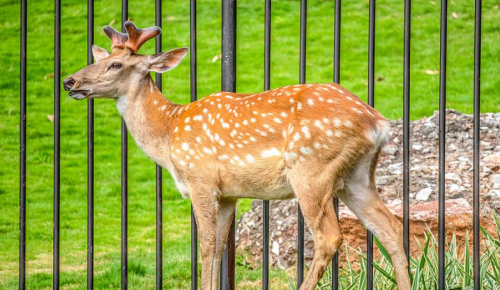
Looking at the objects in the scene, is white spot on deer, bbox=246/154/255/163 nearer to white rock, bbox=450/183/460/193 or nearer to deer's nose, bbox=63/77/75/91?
deer's nose, bbox=63/77/75/91

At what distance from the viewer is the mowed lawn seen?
8.68 m

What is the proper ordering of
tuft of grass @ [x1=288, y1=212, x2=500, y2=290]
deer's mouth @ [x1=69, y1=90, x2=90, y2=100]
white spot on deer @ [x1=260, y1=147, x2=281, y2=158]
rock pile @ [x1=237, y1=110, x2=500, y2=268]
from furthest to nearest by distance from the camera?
rock pile @ [x1=237, y1=110, x2=500, y2=268] < tuft of grass @ [x1=288, y1=212, x2=500, y2=290] < deer's mouth @ [x1=69, y1=90, x2=90, y2=100] < white spot on deer @ [x1=260, y1=147, x2=281, y2=158]

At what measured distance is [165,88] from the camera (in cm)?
1202

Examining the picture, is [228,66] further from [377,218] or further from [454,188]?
[454,188]

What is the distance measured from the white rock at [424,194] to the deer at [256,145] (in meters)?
2.59

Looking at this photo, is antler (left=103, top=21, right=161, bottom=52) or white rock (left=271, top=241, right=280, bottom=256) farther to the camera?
white rock (left=271, top=241, right=280, bottom=256)

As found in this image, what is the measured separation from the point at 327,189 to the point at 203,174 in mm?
657

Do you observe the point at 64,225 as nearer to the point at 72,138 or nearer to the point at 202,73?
the point at 72,138

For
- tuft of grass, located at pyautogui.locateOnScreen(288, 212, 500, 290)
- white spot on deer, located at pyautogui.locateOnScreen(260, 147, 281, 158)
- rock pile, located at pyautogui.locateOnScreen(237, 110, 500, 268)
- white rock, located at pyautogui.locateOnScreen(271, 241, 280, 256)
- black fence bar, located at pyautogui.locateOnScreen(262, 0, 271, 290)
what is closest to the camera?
white spot on deer, located at pyautogui.locateOnScreen(260, 147, 281, 158)

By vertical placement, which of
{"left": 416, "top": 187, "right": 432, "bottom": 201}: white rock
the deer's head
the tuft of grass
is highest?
the deer's head

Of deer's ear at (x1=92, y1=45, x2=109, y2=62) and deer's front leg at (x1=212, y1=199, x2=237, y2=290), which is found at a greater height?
deer's ear at (x1=92, y1=45, x2=109, y2=62)

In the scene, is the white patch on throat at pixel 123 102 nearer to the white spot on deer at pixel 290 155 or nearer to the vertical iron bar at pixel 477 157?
the white spot on deer at pixel 290 155

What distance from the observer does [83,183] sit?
410 inches

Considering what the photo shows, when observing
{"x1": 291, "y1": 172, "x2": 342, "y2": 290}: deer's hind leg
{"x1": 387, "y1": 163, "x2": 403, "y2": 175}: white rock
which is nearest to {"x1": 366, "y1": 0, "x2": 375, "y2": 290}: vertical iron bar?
{"x1": 291, "y1": 172, "x2": 342, "y2": 290}: deer's hind leg
